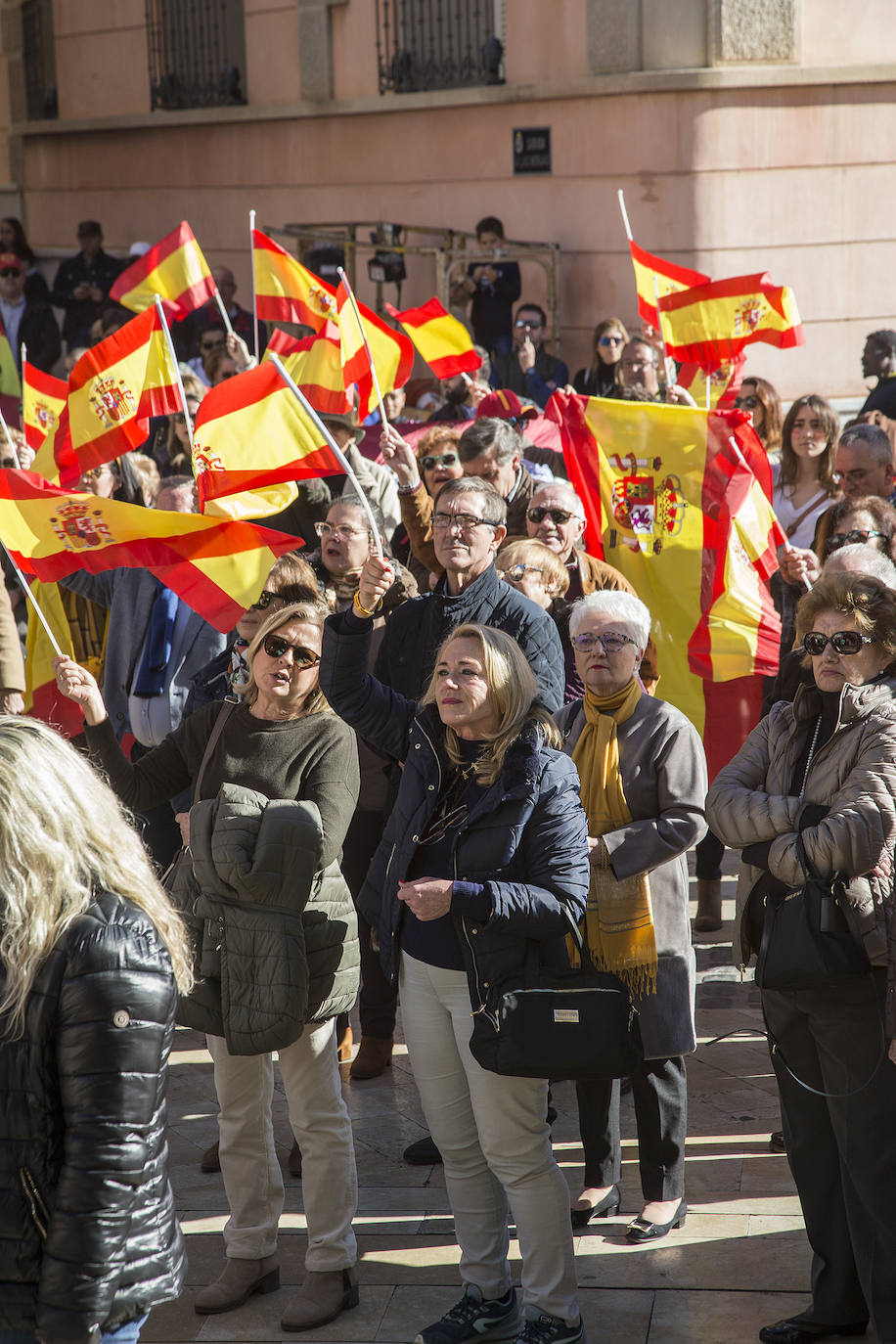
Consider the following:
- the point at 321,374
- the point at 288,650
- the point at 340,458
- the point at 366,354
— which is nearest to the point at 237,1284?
the point at 288,650

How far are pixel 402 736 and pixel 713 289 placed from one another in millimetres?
5210

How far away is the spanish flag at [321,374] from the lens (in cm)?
805

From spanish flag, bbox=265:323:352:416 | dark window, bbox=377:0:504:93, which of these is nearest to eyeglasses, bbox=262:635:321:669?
spanish flag, bbox=265:323:352:416

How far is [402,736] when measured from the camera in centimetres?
471

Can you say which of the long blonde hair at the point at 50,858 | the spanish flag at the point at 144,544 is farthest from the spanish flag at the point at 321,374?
the long blonde hair at the point at 50,858

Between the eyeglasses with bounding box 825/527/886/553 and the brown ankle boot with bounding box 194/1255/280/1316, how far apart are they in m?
2.90

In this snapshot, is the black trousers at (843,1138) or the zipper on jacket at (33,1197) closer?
the zipper on jacket at (33,1197)

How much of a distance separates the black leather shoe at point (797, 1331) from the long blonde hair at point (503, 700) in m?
1.52

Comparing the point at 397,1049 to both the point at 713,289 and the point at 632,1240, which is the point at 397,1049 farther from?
the point at 713,289

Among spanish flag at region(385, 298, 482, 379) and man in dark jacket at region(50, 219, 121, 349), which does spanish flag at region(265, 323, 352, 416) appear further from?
man in dark jacket at region(50, 219, 121, 349)

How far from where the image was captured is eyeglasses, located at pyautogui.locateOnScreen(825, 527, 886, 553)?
17.9ft

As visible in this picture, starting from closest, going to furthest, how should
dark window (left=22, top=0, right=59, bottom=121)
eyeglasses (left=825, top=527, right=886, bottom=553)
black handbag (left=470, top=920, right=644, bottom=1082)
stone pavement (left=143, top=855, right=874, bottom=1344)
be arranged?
black handbag (left=470, top=920, right=644, bottom=1082) → stone pavement (left=143, top=855, right=874, bottom=1344) → eyeglasses (left=825, top=527, right=886, bottom=553) → dark window (left=22, top=0, right=59, bottom=121)

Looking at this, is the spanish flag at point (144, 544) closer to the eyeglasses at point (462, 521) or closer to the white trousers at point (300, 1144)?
the eyeglasses at point (462, 521)

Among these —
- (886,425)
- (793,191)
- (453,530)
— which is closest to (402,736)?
(453,530)
